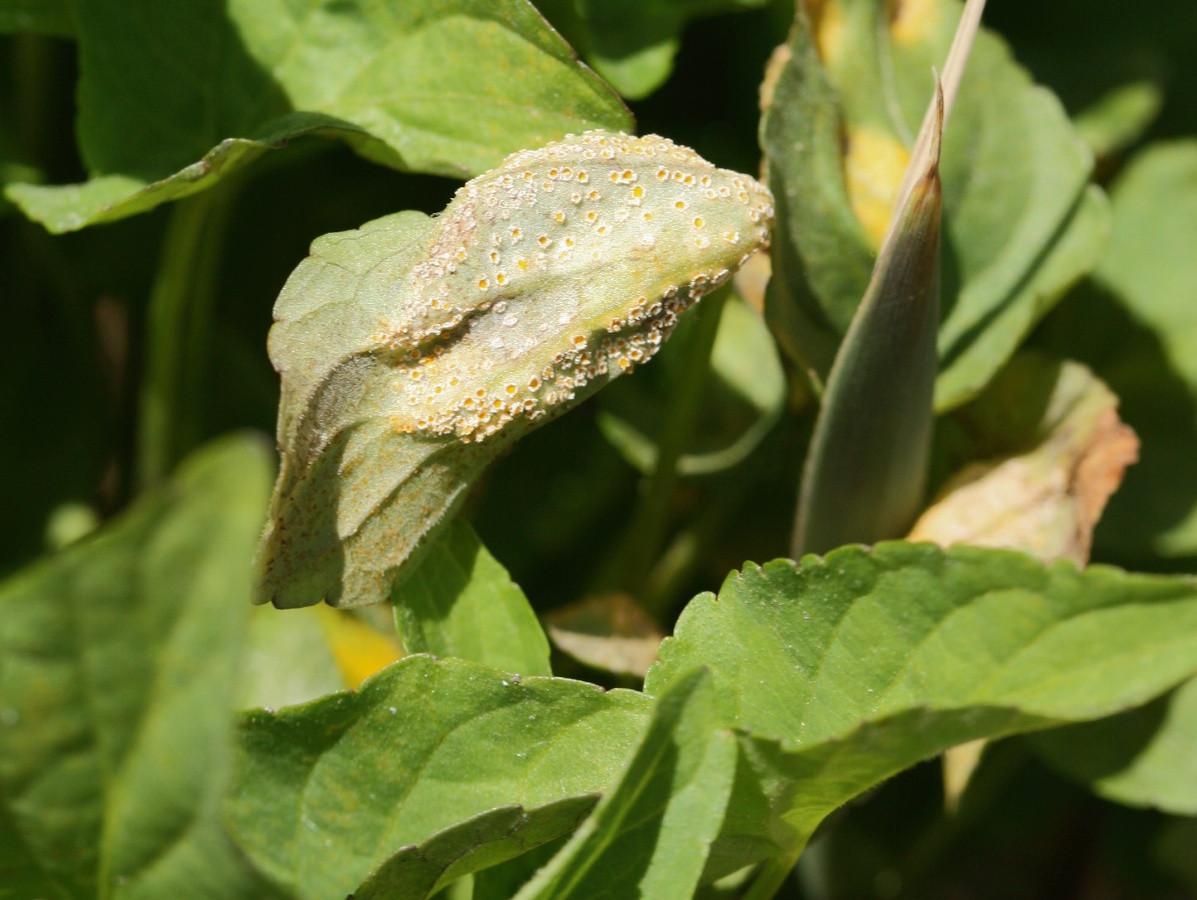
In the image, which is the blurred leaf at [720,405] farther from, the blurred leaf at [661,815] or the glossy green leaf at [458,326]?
the blurred leaf at [661,815]

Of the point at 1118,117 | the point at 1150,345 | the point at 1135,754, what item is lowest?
the point at 1135,754

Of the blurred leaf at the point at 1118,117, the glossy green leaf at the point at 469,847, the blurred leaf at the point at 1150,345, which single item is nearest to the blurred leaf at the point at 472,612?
the glossy green leaf at the point at 469,847

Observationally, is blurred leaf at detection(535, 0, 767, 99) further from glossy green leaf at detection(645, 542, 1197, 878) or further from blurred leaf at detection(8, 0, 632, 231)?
glossy green leaf at detection(645, 542, 1197, 878)

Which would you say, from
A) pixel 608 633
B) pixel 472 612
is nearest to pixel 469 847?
pixel 472 612

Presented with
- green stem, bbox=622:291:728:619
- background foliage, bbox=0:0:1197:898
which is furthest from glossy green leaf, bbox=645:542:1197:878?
green stem, bbox=622:291:728:619

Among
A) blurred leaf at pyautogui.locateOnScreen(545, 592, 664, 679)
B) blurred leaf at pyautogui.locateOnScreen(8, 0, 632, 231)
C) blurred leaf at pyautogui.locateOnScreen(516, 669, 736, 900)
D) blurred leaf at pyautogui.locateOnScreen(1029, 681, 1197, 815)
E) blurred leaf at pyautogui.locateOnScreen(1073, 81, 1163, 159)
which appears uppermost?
blurred leaf at pyautogui.locateOnScreen(8, 0, 632, 231)

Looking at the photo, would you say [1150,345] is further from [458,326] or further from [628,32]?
[458,326]
